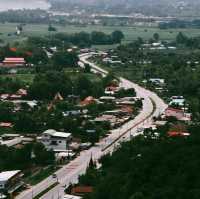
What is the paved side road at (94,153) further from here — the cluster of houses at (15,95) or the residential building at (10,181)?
the cluster of houses at (15,95)

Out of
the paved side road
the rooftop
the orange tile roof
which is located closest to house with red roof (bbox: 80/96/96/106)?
the paved side road

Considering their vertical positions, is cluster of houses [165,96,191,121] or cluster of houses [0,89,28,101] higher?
cluster of houses [165,96,191,121]

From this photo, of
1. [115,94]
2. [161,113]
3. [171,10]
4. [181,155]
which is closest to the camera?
[181,155]

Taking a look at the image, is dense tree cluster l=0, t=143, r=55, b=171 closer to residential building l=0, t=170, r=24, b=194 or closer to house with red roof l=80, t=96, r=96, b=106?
residential building l=0, t=170, r=24, b=194

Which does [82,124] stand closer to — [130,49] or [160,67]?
[160,67]

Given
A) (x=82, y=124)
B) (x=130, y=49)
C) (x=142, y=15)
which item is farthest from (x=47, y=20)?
(x=82, y=124)

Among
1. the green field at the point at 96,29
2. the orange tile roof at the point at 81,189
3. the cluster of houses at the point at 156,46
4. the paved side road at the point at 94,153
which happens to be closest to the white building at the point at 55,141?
the paved side road at the point at 94,153

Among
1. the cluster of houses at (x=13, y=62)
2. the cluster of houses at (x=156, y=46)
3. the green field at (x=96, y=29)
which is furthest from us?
the green field at (x=96, y=29)
